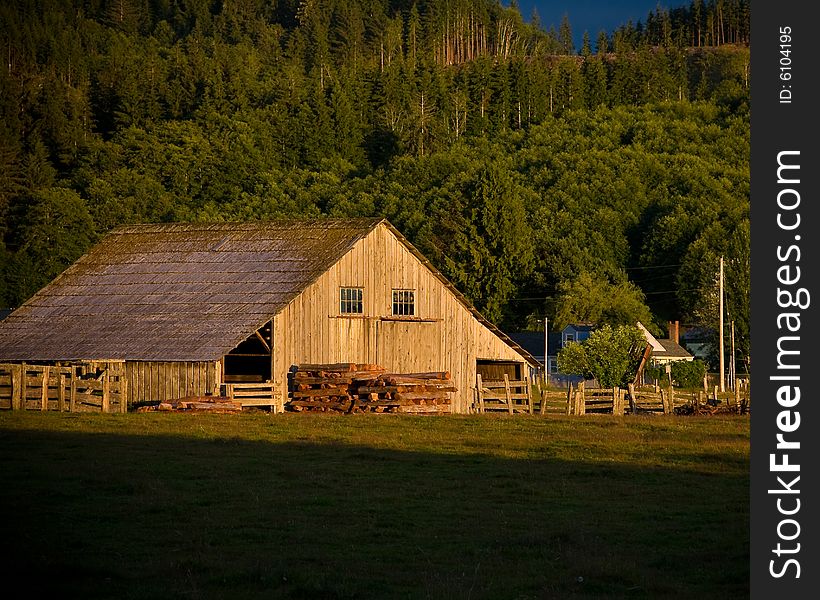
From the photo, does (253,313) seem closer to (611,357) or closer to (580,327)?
(611,357)

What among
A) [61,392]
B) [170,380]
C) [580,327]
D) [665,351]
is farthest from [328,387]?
[665,351]

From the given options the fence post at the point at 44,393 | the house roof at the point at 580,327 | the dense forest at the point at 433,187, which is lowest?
the fence post at the point at 44,393

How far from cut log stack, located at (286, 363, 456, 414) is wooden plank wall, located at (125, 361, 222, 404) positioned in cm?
315

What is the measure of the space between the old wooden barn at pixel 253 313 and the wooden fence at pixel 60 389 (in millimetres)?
945

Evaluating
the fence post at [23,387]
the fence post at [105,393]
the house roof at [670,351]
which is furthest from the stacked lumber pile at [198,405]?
the house roof at [670,351]

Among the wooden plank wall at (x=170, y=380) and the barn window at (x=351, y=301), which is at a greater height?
the barn window at (x=351, y=301)

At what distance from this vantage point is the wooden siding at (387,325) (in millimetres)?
48312

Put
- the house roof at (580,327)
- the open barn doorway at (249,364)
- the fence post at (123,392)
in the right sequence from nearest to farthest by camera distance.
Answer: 1. the fence post at (123,392)
2. the open barn doorway at (249,364)
3. the house roof at (580,327)

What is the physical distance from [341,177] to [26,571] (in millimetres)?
157415

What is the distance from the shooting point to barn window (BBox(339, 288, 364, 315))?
1957 inches

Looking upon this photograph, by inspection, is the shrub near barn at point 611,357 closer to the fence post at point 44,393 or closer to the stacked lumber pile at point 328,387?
the stacked lumber pile at point 328,387

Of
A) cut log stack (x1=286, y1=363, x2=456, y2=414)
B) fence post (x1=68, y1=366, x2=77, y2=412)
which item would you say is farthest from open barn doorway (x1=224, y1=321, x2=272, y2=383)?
fence post (x1=68, y1=366, x2=77, y2=412)

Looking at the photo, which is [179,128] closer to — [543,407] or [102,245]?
[102,245]

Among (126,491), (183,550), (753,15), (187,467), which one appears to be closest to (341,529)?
(183,550)
